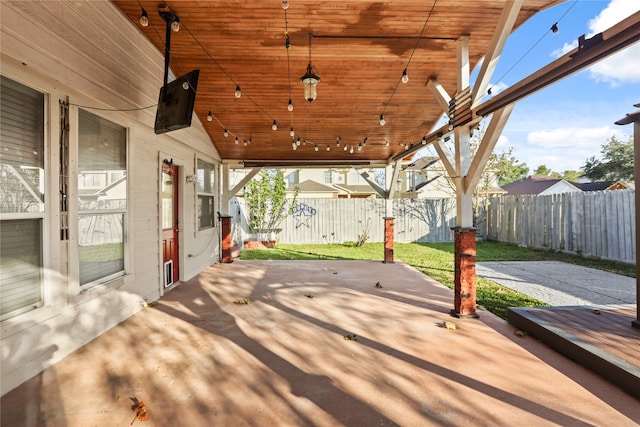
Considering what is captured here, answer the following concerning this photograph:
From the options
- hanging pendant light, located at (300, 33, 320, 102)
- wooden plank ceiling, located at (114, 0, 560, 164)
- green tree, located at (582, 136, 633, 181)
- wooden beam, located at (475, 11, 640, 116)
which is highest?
green tree, located at (582, 136, 633, 181)

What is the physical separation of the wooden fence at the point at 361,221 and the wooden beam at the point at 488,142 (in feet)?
25.2

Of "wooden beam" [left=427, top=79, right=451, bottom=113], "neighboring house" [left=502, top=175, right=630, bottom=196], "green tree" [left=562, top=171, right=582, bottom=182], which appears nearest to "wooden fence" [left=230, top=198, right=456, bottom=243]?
"wooden beam" [left=427, top=79, right=451, bottom=113]

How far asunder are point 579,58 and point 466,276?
2.44 meters

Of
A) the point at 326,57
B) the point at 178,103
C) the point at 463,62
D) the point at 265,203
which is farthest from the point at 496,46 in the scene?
the point at 265,203

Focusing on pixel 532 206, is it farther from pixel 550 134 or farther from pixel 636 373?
pixel 550 134

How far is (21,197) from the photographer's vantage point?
2424mm

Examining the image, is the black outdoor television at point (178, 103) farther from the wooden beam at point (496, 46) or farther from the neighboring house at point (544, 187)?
the neighboring house at point (544, 187)

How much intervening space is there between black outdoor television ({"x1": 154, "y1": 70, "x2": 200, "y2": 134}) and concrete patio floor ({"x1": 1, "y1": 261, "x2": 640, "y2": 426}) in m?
2.28

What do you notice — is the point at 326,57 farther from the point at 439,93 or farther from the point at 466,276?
the point at 466,276

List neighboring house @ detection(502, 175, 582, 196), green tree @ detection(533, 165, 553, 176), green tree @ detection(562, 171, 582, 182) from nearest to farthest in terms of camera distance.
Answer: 1. neighboring house @ detection(502, 175, 582, 196)
2. green tree @ detection(562, 171, 582, 182)
3. green tree @ detection(533, 165, 553, 176)

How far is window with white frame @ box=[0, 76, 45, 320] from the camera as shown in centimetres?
228

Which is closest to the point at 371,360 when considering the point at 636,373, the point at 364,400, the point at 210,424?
the point at 364,400

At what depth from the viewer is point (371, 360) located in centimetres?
264

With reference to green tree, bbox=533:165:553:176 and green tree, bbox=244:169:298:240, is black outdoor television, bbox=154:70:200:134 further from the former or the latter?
green tree, bbox=533:165:553:176
